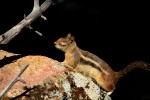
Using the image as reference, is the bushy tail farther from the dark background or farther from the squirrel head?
the squirrel head

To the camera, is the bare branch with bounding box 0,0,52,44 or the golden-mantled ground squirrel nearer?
the bare branch with bounding box 0,0,52,44

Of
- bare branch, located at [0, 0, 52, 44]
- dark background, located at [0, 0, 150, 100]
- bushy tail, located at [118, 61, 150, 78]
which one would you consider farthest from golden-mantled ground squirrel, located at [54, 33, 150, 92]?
bare branch, located at [0, 0, 52, 44]

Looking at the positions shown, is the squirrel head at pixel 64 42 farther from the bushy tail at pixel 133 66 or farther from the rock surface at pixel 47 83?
the bushy tail at pixel 133 66

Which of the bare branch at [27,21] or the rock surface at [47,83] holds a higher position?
the bare branch at [27,21]

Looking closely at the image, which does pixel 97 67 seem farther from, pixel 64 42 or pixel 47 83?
pixel 47 83

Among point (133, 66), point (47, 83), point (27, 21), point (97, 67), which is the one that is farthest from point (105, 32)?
point (47, 83)

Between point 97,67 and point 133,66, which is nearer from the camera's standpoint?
point 133,66

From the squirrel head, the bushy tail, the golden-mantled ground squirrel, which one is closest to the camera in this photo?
the bushy tail

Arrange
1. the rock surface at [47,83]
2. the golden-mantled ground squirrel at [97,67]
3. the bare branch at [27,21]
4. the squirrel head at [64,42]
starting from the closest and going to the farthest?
1. the rock surface at [47,83]
2. the bare branch at [27,21]
3. the golden-mantled ground squirrel at [97,67]
4. the squirrel head at [64,42]

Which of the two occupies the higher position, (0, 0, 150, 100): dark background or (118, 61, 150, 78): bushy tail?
(0, 0, 150, 100): dark background

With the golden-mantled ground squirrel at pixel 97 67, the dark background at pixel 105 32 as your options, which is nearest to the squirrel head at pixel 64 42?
the dark background at pixel 105 32
